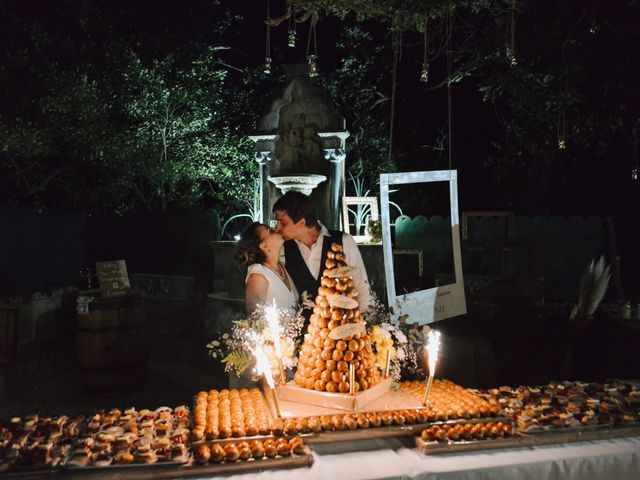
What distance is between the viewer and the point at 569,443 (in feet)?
8.21

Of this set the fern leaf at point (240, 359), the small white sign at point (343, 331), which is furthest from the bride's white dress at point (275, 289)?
the small white sign at point (343, 331)

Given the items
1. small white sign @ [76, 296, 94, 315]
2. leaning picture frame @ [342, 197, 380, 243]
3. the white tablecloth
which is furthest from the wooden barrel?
the white tablecloth

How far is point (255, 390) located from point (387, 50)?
36.6 feet

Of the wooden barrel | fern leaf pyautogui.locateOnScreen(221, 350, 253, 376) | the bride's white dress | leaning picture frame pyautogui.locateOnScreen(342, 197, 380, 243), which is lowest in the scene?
the wooden barrel

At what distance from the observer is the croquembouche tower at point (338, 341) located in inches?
103

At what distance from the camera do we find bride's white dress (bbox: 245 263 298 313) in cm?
336

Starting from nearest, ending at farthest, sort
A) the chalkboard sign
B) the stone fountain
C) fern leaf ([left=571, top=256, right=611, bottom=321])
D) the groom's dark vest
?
the groom's dark vest → fern leaf ([left=571, top=256, right=611, bottom=321]) → the chalkboard sign → the stone fountain

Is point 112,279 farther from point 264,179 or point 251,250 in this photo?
point 264,179

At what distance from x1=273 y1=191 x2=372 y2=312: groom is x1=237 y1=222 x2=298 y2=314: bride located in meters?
0.13

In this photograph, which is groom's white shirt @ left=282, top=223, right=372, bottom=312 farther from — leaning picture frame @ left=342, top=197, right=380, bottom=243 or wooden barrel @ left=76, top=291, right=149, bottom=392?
leaning picture frame @ left=342, top=197, right=380, bottom=243

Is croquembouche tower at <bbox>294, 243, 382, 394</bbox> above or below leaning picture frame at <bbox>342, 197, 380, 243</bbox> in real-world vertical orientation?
below

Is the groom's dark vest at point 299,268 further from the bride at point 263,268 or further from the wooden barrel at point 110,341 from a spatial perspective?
the wooden barrel at point 110,341

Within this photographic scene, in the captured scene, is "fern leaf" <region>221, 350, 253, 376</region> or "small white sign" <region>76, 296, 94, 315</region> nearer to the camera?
"fern leaf" <region>221, 350, 253, 376</region>

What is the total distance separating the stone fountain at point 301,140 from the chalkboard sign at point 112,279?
337cm
